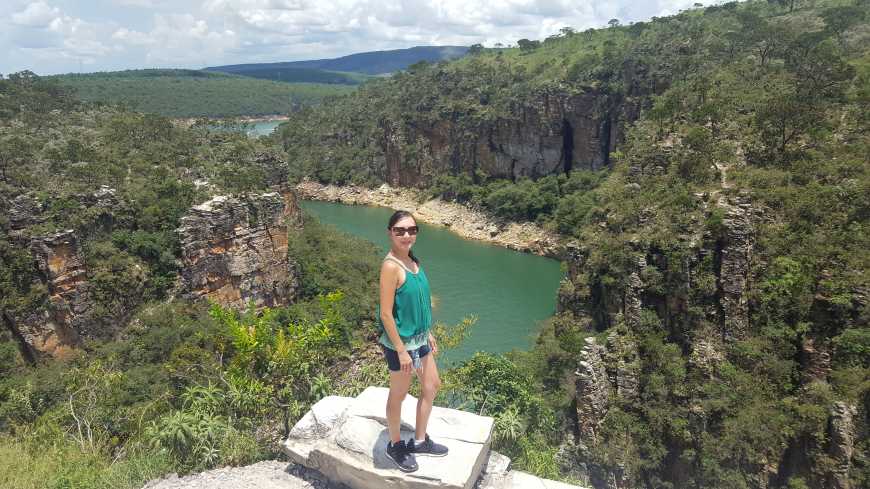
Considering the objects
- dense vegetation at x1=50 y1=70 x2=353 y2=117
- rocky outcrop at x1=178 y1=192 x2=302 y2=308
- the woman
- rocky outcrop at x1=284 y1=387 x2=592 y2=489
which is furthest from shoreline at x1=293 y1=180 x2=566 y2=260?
dense vegetation at x1=50 y1=70 x2=353 y2=117

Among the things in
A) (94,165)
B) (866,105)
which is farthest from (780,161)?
(94,165)

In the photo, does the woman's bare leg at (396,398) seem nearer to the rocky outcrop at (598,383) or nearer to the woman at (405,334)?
the woman at (405,334)

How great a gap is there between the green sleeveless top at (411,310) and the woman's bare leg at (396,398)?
0.90 ft

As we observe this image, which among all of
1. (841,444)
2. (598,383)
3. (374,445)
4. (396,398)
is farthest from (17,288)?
(841,444)

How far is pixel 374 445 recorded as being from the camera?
5527 mm

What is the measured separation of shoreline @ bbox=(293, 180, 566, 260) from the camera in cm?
4016

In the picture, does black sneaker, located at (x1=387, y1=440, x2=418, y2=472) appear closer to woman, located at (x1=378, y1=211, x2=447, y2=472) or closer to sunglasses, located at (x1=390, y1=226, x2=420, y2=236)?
woman, located at (x1=378, y1=211, x2=447, y2=472)

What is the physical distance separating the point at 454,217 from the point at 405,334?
44.1 metres

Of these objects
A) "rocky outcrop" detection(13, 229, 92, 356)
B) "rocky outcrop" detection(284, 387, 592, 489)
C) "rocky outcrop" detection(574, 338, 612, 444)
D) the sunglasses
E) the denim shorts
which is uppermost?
the sunglasses

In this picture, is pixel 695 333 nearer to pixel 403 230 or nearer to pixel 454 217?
pixel 403 230

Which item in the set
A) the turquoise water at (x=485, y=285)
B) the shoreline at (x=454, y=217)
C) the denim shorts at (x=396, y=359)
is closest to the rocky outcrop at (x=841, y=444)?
the denim shorts at (x=396, y=359)

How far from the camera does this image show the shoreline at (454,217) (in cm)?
4016

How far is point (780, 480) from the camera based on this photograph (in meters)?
13.0

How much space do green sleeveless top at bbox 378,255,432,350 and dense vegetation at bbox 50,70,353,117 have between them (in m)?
91.5
